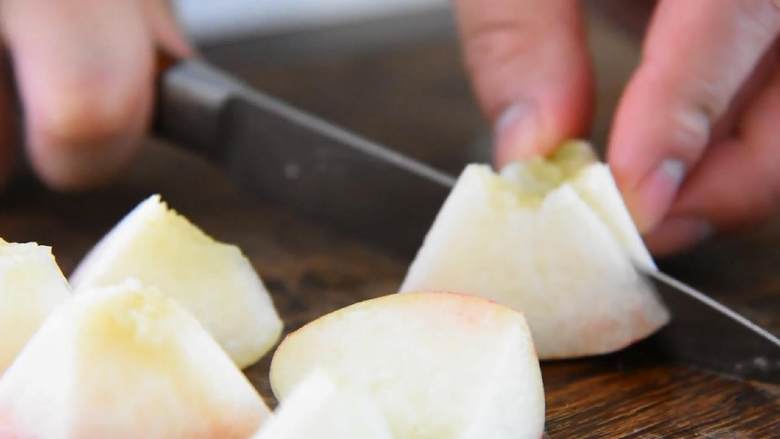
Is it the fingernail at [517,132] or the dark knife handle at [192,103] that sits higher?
the fingernail at [517,132]

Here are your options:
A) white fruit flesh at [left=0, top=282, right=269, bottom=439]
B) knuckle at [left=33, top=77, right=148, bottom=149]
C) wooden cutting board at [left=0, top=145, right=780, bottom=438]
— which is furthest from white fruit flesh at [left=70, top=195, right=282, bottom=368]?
knuckle at [left=33, top=77, right=148, bottom=149]

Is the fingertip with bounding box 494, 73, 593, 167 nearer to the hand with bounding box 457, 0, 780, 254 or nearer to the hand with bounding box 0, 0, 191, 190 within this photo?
the hand with bounding box 457, 0, 780, 254

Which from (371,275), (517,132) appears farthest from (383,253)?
(517,132)

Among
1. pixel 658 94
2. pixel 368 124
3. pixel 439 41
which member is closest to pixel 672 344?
pixel 658 94

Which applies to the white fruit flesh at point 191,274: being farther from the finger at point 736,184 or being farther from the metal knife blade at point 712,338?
the finger at point 736,184

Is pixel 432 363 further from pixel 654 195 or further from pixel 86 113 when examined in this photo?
pixel 86 113

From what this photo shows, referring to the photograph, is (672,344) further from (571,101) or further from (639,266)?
(571,101)

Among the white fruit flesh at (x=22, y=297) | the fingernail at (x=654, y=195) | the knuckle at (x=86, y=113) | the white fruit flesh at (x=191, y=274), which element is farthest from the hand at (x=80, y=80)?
the fingernail at (x=654, y=195)
